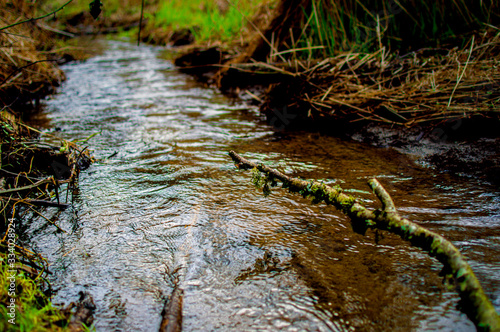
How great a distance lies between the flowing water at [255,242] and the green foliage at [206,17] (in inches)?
131

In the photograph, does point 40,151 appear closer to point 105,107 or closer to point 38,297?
point 38,297

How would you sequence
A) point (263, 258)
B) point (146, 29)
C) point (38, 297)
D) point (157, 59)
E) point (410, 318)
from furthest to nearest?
point (146, 29) → point (157, 59) → point (263, 258) → point (38, 297) → point (410, 318)

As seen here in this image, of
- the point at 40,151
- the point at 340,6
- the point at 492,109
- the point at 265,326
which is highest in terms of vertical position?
the point at 340,6

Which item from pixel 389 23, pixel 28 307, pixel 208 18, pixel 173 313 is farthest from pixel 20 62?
pixel 389 23

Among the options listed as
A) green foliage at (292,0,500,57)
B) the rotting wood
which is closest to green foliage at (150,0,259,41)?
green foliage at (292,0,500,57)

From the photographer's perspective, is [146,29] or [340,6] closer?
[340,6]

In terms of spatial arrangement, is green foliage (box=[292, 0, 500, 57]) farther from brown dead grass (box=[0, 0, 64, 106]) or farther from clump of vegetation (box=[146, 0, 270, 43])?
brown dead grass (box=[0, 0, 64, 106])

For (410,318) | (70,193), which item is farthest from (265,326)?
(70,193)

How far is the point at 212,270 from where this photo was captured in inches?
62.2

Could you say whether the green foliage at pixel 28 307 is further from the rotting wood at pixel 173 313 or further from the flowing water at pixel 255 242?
the rotting wood at pixel 173 313

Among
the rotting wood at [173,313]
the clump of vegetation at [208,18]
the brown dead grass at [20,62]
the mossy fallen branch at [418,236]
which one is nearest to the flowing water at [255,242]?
the rotting wood at [173,313]

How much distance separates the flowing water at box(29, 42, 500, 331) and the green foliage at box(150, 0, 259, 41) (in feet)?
10.9

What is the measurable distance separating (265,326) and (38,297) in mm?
953

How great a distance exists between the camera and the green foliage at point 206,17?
6.23 m
